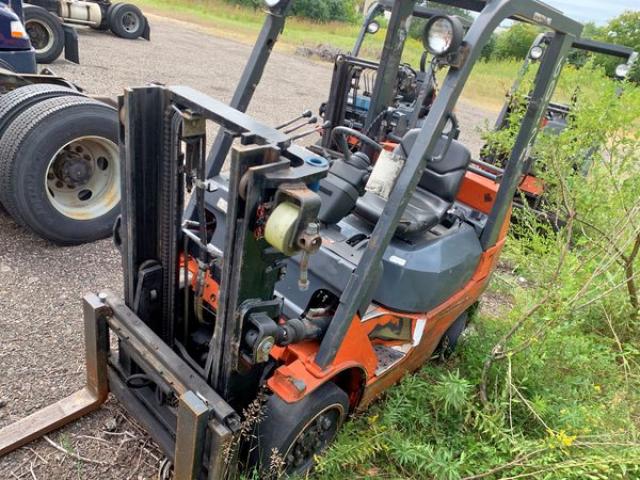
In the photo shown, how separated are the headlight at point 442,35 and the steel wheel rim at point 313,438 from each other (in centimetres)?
166

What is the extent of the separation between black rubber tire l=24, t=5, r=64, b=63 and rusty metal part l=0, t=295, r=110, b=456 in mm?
9421

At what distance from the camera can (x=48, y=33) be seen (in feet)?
33.7

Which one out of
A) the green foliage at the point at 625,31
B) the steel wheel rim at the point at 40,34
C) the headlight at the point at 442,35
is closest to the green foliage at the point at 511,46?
the green foliage at the point at 625,31

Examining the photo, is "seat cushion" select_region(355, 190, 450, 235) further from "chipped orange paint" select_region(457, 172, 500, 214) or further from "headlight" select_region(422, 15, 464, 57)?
"headlight" select_region(422, 15, 464, 57)

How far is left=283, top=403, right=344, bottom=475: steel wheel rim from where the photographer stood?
249 cm

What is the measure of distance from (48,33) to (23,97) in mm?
7562

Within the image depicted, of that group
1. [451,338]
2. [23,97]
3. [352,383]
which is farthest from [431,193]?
[23,97]

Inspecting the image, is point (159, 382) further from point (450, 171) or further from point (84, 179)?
point (84, 179)

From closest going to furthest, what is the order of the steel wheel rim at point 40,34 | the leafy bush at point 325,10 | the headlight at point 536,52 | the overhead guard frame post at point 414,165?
the overhead guard frame post at point 414,165 < the headlight at point 536,52 < the steel wheel rim at point 40,34 < the leafy bush at point 325,10

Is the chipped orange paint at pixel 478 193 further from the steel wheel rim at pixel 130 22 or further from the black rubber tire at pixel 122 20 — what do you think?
the steel wheel rim at pixel 130 22

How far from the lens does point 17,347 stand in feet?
10.3

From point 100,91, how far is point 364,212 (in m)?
7.64

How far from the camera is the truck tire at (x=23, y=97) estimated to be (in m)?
3.92

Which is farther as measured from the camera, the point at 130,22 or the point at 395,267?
the point at 130,22
